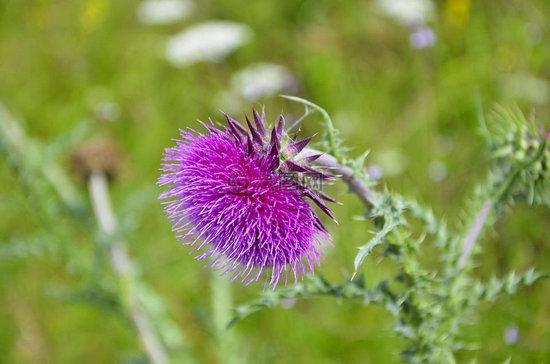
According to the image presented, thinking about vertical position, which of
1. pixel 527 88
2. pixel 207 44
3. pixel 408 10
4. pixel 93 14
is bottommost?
pixel 527 88

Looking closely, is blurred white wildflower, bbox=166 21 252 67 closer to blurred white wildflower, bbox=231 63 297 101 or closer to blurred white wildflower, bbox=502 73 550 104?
blurred white wildflower, bbox=231 63 297 101

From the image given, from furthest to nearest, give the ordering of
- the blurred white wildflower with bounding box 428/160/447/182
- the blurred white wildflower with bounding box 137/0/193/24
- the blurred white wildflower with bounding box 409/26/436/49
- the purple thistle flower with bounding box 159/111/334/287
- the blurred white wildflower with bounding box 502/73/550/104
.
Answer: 1. the blurred white wildflower with bounding box 137/0/193/24
2. the blurred white wildflower with bounding box 502/73/550/104
3. the blurred white wildflower with bounding box 428/160/447/182
4. the blurred white wildflower with bounding box 409/26/436/49
5. the purple thistle flower with bounding box 159/111/334/287

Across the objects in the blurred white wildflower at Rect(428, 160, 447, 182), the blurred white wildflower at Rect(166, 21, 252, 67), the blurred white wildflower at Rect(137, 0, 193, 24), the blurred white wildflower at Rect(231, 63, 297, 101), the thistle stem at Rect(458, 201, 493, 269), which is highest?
the blurred white wildflower at Rect(137, 0, 193, 24)

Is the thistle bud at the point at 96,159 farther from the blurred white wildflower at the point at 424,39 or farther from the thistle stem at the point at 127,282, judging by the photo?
the blurred white wildflower at the point at 424,39

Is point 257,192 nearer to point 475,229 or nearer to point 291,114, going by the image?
point 475,229

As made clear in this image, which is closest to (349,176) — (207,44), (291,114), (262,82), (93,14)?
(262,82)

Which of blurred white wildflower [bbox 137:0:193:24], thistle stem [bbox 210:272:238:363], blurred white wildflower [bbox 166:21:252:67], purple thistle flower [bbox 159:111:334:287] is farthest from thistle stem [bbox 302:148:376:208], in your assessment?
blurred white wildflower [bbox 137:0:193:24]

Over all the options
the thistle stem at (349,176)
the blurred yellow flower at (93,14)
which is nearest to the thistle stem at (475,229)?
the thistle stem at (349,176)
